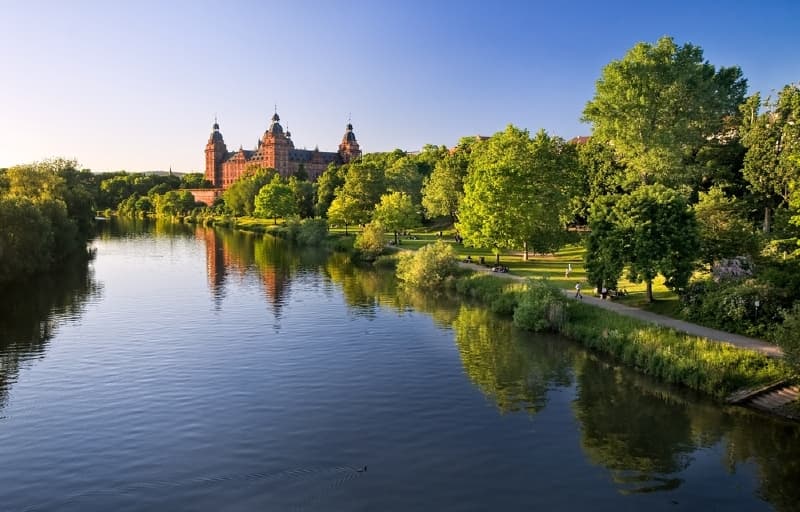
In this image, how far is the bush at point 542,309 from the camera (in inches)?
1542

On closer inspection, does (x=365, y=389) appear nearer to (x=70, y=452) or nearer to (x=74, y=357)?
(x=70, y=452)

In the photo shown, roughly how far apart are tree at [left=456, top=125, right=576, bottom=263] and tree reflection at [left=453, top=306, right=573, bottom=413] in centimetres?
1745

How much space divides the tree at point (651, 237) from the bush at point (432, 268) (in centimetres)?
1734

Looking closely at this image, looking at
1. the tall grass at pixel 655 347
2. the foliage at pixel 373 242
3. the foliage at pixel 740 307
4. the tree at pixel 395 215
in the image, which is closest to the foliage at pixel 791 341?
the tall grass at pixel 655 347

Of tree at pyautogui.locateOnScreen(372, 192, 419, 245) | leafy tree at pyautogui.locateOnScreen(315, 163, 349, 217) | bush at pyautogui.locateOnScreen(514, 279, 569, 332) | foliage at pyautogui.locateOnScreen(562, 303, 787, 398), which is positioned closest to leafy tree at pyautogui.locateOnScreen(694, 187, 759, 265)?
foliage at pyautogui.locateOnScreen(562, 303, 787, 398)

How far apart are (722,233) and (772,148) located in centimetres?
2039

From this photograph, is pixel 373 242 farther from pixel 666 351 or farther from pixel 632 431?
pixel 632 431

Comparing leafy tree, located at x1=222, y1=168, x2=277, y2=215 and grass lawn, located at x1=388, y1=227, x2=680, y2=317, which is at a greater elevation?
leafy tree, located at x1=222, y1=168, x2=277, y2=215

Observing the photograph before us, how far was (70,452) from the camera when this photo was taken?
22672 mm

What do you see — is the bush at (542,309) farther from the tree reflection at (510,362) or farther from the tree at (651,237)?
the tree at (651,237)

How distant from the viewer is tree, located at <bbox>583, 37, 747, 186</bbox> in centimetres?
5300

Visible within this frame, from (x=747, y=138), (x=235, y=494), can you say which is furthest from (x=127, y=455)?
(x=747, y=138)

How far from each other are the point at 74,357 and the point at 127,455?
47.0ft

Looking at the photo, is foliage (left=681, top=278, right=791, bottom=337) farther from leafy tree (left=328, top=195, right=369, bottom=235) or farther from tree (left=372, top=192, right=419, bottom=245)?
leafy tree (left=328, top=195, right=369, bottom=235)
